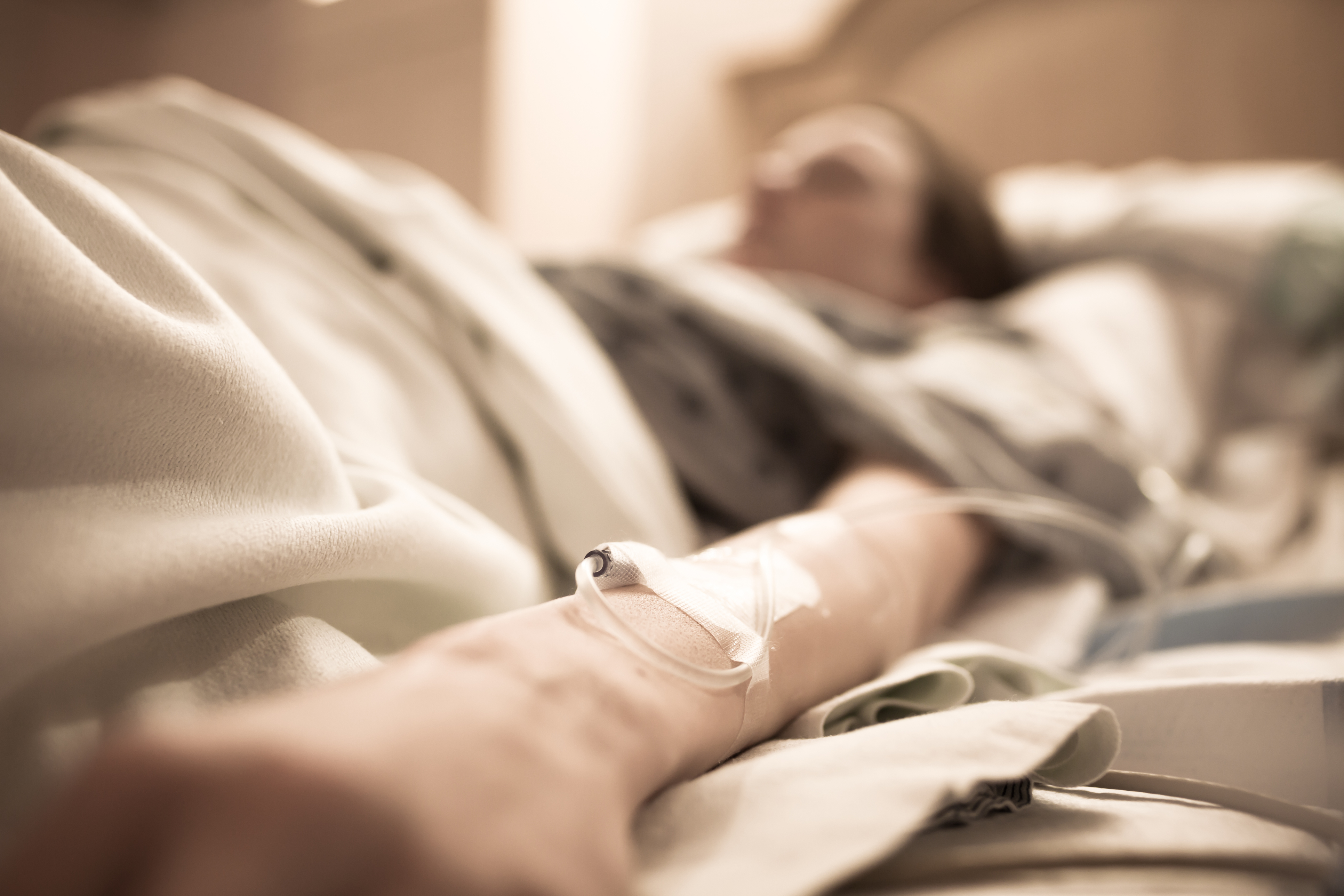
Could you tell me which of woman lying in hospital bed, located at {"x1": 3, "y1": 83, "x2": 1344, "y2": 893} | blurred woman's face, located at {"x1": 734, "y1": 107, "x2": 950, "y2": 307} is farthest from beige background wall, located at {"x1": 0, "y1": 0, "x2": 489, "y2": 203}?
woman lying in hospital bed, located at {"x1": 3, "y1": 83, "x2": 1344, "y2": 893}

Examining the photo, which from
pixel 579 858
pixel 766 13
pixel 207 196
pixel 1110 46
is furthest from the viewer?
pixel 766 13

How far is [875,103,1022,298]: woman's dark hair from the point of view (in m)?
1.11

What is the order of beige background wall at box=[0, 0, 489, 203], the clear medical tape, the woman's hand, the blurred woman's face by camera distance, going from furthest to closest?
beige background wall at box=[0, 0, 489, 203] < the blurred woman's face < the clear medical tape < the woman's hand

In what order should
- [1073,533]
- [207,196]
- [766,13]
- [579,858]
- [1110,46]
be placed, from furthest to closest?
[766,13] < [1110,46] < [1073,533] < [207,196] < [579,858]

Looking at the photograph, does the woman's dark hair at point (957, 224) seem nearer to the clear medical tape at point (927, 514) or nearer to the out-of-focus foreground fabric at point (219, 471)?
the clear medical tape at point (927, 514)

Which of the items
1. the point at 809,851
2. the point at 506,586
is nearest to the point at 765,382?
the point at 506,586

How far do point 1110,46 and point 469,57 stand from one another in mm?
1423

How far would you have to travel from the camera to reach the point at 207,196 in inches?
20.7

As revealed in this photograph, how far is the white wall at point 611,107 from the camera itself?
1.94m

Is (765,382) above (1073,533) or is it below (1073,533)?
above

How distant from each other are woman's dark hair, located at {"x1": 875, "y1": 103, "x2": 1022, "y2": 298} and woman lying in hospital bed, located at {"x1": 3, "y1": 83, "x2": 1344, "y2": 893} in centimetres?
51

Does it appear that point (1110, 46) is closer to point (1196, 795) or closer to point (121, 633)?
point (1196, 795)

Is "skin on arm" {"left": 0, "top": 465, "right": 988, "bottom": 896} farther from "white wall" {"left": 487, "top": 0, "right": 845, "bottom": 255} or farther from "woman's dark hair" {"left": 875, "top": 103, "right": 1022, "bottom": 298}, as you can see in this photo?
"white wall" {"left": 487, "top": 0, "right": 845, "bottom": 255}

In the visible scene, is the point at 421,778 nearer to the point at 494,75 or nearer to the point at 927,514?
the point at 927,514
